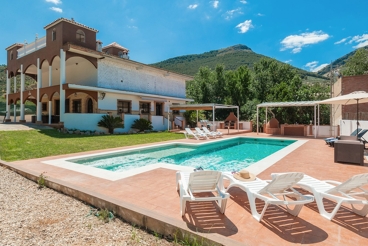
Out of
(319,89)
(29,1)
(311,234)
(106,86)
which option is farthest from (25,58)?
(319,89)

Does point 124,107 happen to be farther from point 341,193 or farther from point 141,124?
point 341,193

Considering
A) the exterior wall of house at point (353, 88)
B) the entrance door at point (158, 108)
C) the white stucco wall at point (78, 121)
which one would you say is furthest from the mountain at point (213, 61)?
the white stucco wall at point (78, 121)

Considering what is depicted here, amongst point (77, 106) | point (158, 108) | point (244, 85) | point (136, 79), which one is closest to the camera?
point (77, 106)

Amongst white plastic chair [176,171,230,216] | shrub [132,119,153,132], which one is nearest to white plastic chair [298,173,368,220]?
white plastic chair [176,171,230,216]

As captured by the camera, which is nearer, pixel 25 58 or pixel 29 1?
pixel 29 1

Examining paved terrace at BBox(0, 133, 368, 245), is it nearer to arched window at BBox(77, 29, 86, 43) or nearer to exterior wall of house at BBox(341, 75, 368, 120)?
arched window at BBox(77, 29, 86, 43)

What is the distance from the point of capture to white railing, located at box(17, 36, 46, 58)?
20.6 meters

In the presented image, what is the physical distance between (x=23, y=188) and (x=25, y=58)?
22758 millimetres

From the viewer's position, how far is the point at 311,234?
120 inches

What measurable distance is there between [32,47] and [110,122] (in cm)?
1246

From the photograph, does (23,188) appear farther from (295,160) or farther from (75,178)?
(295,160)

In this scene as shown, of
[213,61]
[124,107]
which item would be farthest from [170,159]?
[213,61]

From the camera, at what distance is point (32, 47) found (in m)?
21.8

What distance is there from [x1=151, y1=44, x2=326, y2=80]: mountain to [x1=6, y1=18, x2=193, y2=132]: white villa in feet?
95.4
